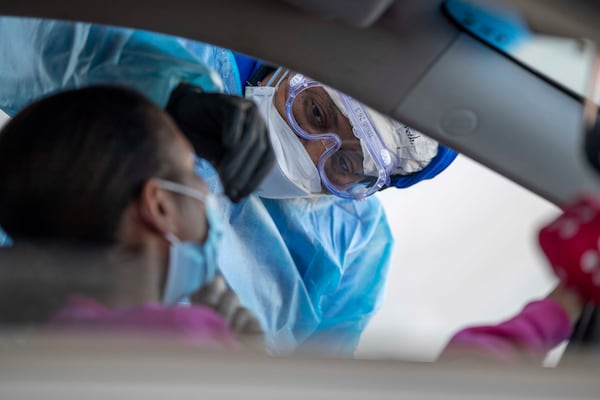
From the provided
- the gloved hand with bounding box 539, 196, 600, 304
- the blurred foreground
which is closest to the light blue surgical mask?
the blurred foreground

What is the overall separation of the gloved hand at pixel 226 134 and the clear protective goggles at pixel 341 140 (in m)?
0.40

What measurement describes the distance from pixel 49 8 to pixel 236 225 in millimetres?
723

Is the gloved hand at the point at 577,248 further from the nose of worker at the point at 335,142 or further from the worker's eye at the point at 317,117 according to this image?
the worker's eye at the point at 317,117

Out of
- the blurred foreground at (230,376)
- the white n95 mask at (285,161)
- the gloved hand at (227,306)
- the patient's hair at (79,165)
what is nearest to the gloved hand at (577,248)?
the blurred foreground at (230,376)

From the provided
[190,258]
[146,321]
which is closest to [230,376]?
[146,321]

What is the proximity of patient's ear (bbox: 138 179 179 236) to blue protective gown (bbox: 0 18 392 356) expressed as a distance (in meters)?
0.08

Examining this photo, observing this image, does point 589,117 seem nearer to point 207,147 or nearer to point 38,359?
point 207,147

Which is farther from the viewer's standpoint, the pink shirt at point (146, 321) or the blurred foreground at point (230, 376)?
the pink shirt at point (146, 321)

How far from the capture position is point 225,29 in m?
1.05

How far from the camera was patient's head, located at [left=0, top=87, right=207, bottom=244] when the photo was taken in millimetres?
871

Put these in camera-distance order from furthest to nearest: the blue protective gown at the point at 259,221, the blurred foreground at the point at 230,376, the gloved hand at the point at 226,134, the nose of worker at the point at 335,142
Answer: the nose of worker at the point at 335,142
the blue protective gown at the point at 259,221
the gloved hand at the point at 226,134
the blurred foreground at the point at 230,376

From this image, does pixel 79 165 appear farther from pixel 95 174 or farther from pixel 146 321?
pixel 146 321

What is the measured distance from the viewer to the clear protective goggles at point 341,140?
5.07ft

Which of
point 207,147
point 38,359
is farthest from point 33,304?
point 207,147
